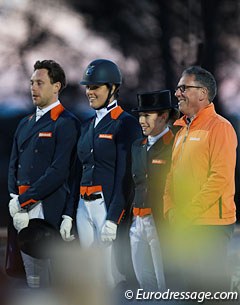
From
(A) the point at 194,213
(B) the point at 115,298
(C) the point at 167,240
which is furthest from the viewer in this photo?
(B) the point at 115,298

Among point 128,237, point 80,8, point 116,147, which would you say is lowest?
point 128,237

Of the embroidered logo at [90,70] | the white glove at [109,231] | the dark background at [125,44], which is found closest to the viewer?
the white glove at [109,231]

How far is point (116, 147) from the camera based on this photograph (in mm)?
6145

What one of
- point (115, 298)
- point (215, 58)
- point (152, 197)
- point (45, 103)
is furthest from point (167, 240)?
point (215, 58)

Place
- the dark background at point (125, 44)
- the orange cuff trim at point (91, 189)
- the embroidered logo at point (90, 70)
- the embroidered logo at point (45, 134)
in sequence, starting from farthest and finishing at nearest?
the dark background at point (125, 44)
the embroidered logo at point (45, 134)
the embroidered logo at point (90, 70)
the orange cuff trim at point (91, 189)

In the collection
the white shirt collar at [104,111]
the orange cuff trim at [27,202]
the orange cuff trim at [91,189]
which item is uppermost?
the white shirt collar at [104,111]

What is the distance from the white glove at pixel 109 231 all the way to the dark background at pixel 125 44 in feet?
13.4

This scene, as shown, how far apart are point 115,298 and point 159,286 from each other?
413 millimetres

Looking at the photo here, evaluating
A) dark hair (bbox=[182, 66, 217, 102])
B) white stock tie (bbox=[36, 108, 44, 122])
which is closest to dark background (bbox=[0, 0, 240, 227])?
white stock tie (bbox=[36, 108, 44, 122])

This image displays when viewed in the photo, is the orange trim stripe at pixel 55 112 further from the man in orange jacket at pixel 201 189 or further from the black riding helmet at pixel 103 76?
the man in orange jacket at pixel 201 189

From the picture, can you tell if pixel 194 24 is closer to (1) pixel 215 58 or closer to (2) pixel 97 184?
(1) pixel 215 58

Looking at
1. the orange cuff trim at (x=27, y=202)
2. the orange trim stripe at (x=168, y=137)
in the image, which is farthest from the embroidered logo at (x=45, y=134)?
the orange trim stripe at (x=168, y=137)

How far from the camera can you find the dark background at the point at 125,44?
1014 cm

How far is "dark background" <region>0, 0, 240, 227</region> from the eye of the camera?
10.1 metres
